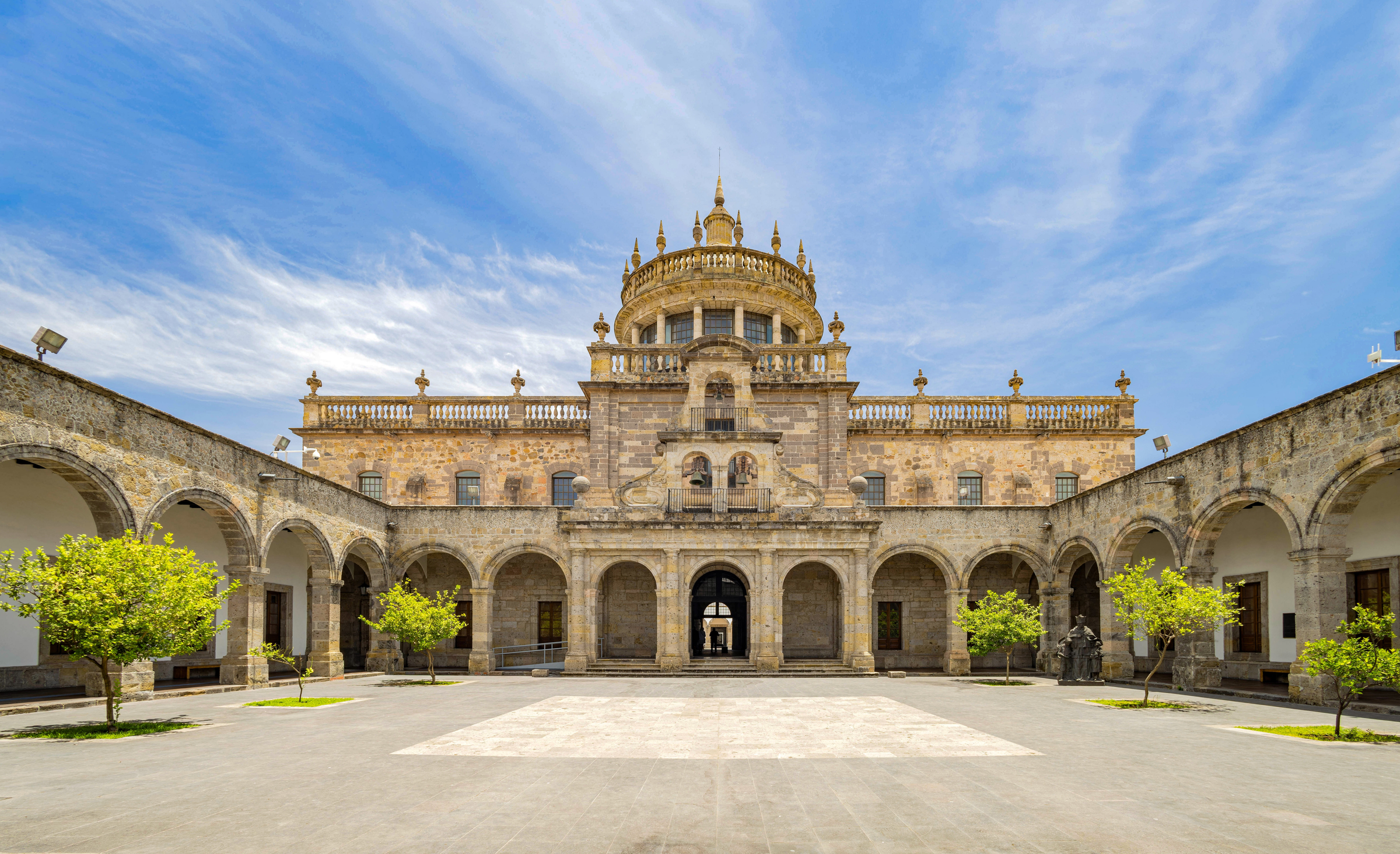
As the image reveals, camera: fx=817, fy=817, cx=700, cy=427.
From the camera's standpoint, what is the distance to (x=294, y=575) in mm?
26812

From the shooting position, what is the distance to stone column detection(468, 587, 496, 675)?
2794 cm

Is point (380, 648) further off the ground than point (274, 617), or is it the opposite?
point (274, 617)

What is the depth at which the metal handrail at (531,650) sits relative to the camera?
30141 mm

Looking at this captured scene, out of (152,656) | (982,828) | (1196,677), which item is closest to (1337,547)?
(1196,677)

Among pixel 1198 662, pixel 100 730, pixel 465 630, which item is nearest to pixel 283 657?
pixel 100 730

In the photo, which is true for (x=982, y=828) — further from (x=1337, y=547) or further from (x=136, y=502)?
(x=136, y=502)

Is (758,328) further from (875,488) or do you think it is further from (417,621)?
(417,621)

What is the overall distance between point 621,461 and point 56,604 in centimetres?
1889

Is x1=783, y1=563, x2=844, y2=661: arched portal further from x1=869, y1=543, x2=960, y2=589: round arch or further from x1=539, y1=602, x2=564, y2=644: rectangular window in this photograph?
x1=539, y1=602, x2=564, y2=644: rectangular window

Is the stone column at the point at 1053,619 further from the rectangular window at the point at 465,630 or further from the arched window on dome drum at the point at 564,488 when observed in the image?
the rectangular window at the point at 465,630

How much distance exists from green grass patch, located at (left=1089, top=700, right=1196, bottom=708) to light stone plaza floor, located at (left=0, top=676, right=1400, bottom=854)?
4.04 ft

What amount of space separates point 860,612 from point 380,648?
16228 millimetres

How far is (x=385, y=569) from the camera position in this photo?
1098 inches

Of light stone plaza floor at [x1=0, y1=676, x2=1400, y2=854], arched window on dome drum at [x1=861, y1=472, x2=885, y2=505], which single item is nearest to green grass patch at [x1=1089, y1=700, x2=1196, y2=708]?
light stone plaza floor at [x1=0, y1=676, x2=1400, y2=854]
